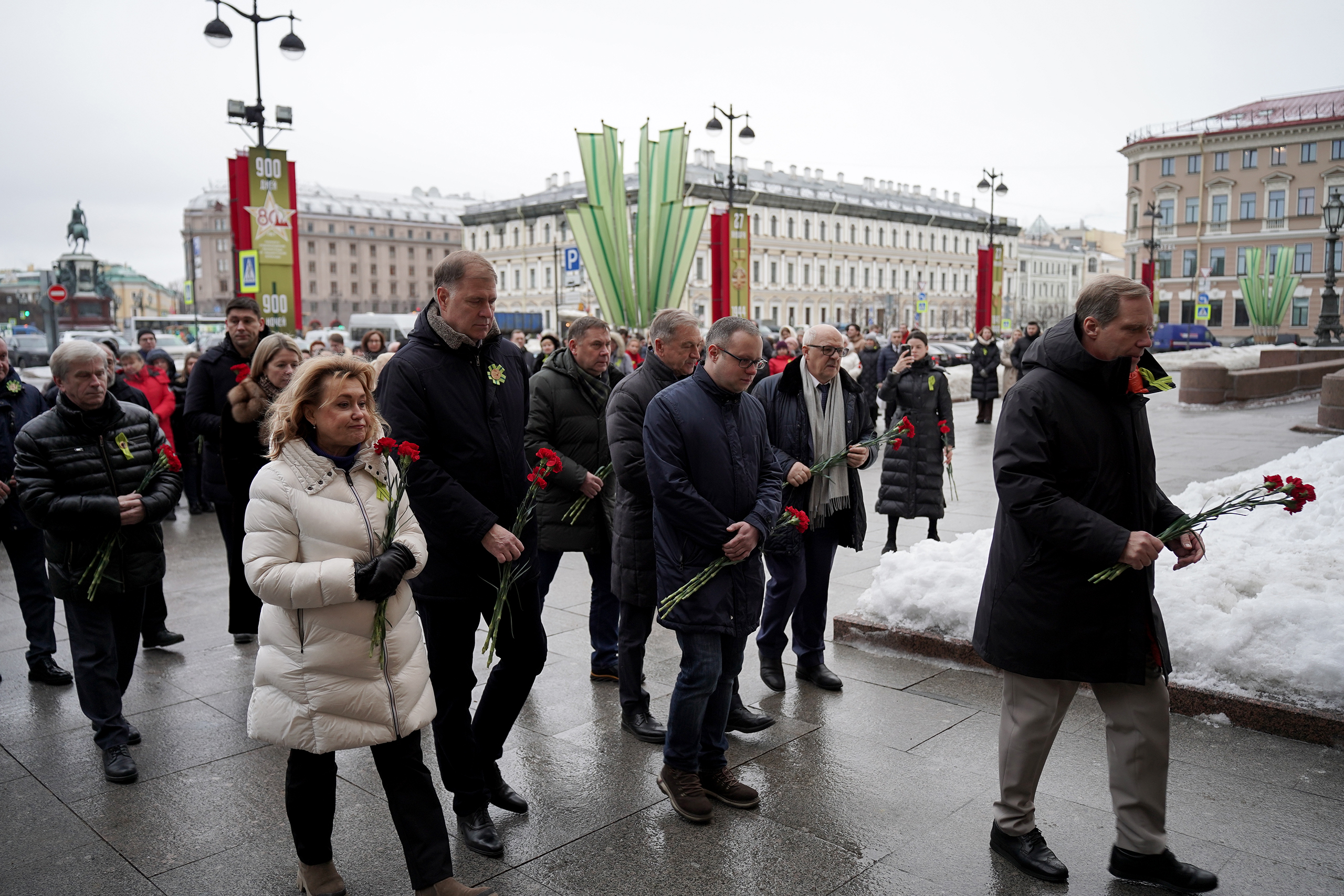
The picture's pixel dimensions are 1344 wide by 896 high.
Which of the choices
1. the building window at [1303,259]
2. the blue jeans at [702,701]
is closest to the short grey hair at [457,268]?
the blue jeans at [702,701]

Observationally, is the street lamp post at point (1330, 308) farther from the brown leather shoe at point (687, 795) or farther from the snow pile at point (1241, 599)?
the brown leather shoe at point (687, 795)

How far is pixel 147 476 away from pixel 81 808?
1495mm

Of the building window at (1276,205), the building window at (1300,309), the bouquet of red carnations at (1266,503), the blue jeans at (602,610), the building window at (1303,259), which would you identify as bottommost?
the blue jeans at (602,610)

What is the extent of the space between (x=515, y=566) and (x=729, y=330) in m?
1.20

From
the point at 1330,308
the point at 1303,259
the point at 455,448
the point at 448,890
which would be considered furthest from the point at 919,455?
the point at 1303,259

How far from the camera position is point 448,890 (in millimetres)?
3059

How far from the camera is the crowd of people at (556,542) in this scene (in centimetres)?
299

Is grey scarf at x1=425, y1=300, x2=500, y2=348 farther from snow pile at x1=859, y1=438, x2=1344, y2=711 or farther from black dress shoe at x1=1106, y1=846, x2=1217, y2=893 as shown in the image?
snow pile at x1=859, y1=438, x2=1344, y2=711

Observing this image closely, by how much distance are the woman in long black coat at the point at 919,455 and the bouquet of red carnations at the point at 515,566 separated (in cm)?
510

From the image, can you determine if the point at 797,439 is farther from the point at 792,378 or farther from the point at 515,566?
the point at 515,566

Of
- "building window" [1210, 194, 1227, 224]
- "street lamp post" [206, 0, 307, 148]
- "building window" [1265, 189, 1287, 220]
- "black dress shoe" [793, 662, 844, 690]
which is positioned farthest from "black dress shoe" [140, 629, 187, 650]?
"building window" [1210, 194, 1227, 224]

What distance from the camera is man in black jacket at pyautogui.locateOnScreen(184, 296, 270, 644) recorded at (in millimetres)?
5762

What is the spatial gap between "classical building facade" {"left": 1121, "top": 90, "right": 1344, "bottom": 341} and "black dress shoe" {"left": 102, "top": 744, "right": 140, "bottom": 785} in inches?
3109

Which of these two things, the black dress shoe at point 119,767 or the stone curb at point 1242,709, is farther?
the stone curb at point 1242,709
